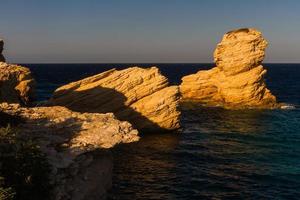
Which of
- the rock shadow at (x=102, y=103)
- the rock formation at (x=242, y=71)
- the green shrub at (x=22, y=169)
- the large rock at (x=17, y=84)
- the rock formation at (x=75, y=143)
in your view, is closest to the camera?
the green shrub at (x=22, y=169)

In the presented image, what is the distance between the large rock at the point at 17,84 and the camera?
160 feet

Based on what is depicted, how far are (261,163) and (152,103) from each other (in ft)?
53.4

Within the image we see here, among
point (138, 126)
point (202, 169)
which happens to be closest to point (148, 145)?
point (138, 126)

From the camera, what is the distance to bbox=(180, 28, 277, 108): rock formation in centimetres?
7544

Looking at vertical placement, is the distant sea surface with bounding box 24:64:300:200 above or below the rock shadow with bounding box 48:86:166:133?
below

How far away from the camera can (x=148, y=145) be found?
Result: 154 ft

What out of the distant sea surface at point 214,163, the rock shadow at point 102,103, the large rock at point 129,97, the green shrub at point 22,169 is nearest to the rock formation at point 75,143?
the green shrub at point 22,169

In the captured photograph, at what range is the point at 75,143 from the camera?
23.7 meters

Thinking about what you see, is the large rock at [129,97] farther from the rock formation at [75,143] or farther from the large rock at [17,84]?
the rock formation at [75,143]

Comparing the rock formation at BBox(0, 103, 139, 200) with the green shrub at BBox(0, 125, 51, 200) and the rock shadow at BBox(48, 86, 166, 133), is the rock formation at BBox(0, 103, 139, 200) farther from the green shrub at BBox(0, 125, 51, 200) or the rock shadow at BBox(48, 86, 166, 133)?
the rock shadow at BBox(48, 86, 166, 133)

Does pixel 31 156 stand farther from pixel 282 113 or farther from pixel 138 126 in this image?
pixel 282 113

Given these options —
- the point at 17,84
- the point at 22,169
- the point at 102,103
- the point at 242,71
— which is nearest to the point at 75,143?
the point at 22,169

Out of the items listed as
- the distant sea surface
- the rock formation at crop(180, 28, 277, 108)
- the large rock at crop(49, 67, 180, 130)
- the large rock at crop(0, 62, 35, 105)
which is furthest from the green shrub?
the rock formation at crop(180, 28, 277, 108)

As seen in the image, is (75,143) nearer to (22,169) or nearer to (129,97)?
(22,169)
